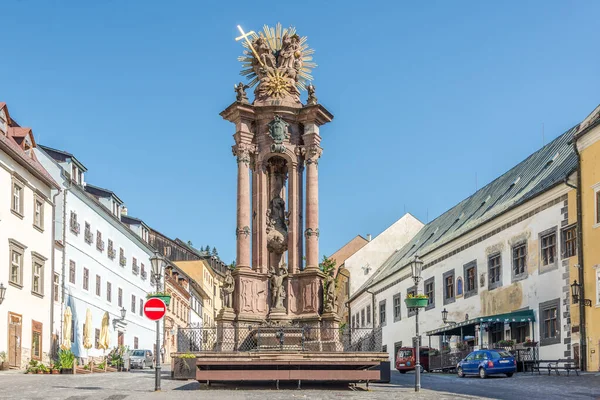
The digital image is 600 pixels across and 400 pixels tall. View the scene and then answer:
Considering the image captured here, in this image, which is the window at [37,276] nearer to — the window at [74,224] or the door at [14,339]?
the door at [14,339]

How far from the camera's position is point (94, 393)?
69.2 ft

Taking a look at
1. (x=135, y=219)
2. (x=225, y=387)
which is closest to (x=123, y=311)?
(x=135, y=219)

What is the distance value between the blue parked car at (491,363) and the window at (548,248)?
19.7 feet

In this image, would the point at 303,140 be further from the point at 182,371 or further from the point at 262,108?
the point at 182,371

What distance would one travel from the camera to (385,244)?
7256 centimetres

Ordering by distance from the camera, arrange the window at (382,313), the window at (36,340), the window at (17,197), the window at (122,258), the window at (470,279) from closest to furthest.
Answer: the window at (17,197)
the window at (36,340)
the window at (470,279)
the window at (122,258)
the window at (382,313)

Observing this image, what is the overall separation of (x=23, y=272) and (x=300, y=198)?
18.3 meters

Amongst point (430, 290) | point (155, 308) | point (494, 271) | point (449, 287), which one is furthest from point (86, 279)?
point (155, 308)

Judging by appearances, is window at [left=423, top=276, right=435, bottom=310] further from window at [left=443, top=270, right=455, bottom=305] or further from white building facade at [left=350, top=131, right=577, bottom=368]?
Answer: window at [left=443, top=270, right=455, bottom=305]

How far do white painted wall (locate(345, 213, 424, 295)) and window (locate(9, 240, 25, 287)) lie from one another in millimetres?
36853

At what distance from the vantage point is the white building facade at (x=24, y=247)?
3847cm

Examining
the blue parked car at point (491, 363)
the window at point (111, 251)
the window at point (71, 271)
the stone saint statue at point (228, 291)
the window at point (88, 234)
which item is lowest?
the blue parked car at point (491, 363)

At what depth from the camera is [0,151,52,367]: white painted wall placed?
38.2m

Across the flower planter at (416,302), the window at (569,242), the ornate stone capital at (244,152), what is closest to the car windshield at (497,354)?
the window at (569,242)
